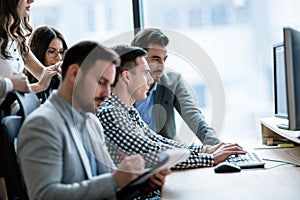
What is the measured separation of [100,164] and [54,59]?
1.18 m

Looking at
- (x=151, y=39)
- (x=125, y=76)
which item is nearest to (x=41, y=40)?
(x=151, y=39)

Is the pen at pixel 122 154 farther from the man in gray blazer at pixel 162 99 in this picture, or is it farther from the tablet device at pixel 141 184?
the man in gray blazer at pixel 162 99

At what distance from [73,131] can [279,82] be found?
127cm

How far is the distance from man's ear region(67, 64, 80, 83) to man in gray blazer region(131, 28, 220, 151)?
1.11 meters

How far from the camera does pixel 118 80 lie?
6.32ft

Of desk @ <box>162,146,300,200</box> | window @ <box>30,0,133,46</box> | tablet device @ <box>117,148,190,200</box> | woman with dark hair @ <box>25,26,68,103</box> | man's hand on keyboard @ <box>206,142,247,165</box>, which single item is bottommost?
desk @ <box>162,146,300,200</box>

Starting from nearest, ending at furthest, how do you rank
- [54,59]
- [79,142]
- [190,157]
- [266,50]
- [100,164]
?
[79,142], [100,164], [190,157], [54,59], [266,50]

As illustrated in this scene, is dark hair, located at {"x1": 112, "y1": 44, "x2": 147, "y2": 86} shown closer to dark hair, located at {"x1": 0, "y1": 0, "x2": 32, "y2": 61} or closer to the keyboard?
dark hair, located at {"x1": 0, "y1": 0, "x2": 32, "y2": 61}

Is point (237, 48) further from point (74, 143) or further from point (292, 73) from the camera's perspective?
point (74, 143)

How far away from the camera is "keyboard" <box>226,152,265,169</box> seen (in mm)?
1872

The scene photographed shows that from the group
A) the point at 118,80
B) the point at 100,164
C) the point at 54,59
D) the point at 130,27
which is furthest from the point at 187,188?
the point at 130,27

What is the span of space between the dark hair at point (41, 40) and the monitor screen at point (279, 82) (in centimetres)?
118

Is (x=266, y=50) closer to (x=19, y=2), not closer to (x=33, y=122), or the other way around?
(x=19, y=2)

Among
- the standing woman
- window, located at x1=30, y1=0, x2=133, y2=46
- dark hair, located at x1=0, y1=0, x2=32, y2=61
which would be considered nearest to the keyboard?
the standing woman
